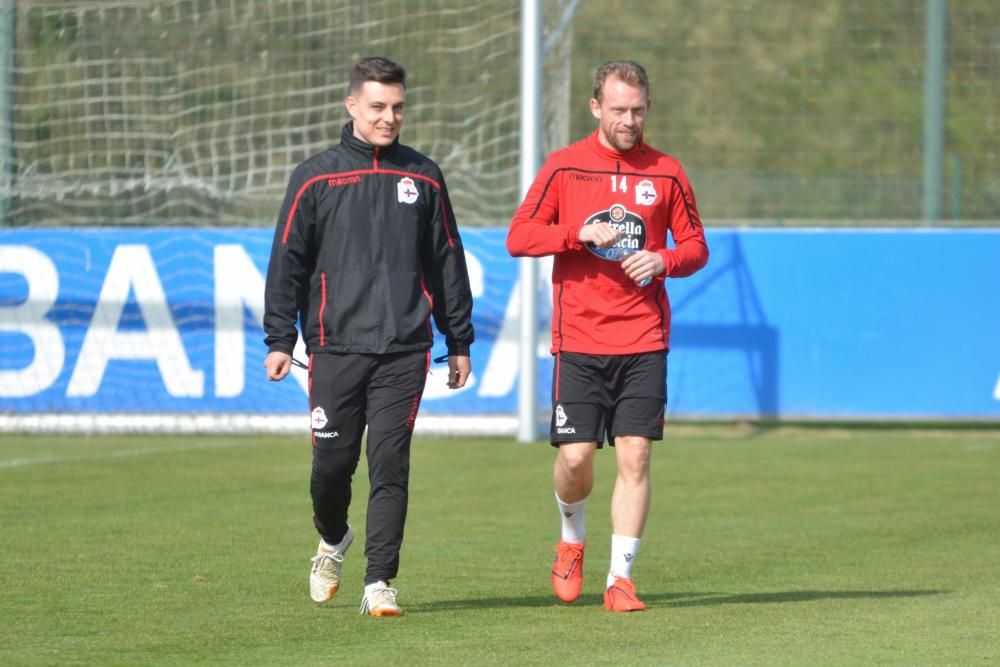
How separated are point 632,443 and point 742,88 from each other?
12786 mm

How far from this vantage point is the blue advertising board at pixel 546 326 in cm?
1283

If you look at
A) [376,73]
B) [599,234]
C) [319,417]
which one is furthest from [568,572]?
[376,73]

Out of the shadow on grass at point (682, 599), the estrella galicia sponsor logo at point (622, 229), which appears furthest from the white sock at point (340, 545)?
the estrella galicia sponsor logo at point (622, 229)

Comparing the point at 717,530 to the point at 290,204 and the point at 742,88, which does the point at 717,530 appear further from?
the point at 742,88

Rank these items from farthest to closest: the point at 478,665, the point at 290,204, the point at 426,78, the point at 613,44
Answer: the point at 613,44
the point at 426,78
the point at 290,204
the point at 478,665

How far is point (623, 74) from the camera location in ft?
21.0

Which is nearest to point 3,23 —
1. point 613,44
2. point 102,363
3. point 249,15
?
point 249,15

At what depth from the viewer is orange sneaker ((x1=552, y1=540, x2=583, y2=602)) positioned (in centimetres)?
657

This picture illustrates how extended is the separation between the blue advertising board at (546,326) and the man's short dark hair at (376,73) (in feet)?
21.1

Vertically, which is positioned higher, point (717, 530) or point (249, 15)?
point (249, 15)

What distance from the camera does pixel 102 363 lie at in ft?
42.1

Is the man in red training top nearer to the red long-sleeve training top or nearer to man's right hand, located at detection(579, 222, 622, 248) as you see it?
the red long-sleeve training top

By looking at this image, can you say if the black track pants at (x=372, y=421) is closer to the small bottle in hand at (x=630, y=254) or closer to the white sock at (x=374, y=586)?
the white sock at (x=374, y=586)

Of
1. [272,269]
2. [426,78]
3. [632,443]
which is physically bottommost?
[632,443]
